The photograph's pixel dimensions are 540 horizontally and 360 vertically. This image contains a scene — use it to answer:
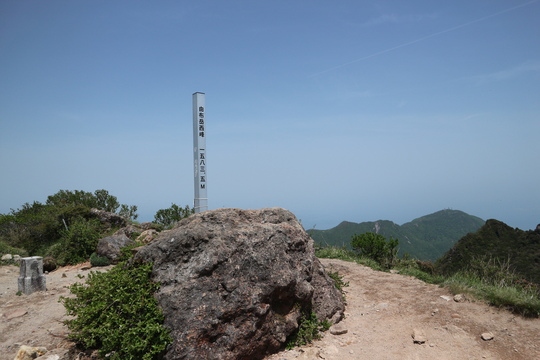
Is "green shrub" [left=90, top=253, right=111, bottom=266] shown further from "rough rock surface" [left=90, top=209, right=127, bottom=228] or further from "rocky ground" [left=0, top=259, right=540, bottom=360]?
"rough rock surface" [left=90, top=209, right=127, bottom=228]

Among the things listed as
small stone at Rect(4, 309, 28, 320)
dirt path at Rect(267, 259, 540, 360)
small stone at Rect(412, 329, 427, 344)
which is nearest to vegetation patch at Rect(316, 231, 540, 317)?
dirt path at Rect(267, 259, 540, 360)

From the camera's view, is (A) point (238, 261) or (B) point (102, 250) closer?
(A) point (238, 261)

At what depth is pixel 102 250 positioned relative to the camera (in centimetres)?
1216

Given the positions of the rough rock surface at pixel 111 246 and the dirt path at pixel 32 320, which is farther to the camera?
the rough rock surface at pixel 111 246

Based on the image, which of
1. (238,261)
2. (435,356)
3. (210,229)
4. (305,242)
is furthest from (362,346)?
(210,229)

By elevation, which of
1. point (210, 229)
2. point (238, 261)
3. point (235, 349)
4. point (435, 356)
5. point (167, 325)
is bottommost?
point (435, 356)

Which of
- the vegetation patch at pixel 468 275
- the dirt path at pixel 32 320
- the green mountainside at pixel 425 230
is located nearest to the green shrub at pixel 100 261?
the dirt path at pixel 32 320

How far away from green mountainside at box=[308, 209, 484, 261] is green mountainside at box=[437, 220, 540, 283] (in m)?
17.7

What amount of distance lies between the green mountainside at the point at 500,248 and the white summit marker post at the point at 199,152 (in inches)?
401

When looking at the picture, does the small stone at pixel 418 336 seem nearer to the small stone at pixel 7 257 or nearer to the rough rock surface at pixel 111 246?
the rough rock surface at pixel 111 246

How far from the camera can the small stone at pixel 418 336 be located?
19.4 feet

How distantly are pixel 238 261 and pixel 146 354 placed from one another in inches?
67.8

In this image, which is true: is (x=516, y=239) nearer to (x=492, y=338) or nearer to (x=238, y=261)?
(x=492, y=338)

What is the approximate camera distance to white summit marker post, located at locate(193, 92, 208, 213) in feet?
42.7
